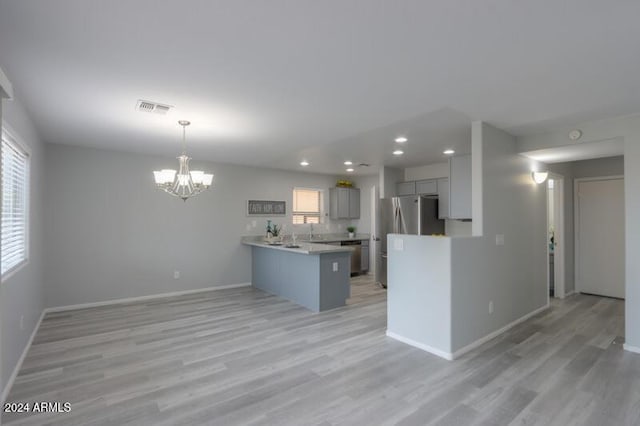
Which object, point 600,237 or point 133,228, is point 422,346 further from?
point 133,228

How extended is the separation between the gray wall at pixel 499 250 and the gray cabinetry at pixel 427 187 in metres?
1.76

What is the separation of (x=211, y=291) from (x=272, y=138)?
10.2 feet

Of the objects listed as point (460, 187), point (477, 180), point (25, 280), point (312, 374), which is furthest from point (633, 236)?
point (25, 280)

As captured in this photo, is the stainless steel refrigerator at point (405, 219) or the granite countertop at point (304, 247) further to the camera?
the stainless steel refrigerator at point (405, 219)

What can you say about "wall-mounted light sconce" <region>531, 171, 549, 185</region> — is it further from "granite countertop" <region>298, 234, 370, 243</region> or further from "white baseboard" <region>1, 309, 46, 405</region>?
"white baseboard" <region>1, 309, 46, 405</region>

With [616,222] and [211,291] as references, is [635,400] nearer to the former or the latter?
[616,222]

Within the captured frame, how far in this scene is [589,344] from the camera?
11.4ft

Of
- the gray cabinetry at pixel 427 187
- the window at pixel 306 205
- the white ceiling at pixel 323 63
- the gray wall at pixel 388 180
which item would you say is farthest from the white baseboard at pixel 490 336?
the window at pixel 306 205

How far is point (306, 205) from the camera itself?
747cm

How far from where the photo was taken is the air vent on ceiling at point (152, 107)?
297cm

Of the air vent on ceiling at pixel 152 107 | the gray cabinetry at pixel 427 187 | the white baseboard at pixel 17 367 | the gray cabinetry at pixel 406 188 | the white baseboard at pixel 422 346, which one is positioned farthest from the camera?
the gray cabinetry at pixel 406 188

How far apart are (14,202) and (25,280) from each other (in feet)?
2.65

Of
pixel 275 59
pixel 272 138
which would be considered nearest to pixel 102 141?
pixel 272 138

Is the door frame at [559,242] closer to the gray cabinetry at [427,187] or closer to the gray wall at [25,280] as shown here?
the gray cabinetry at [427,187]
